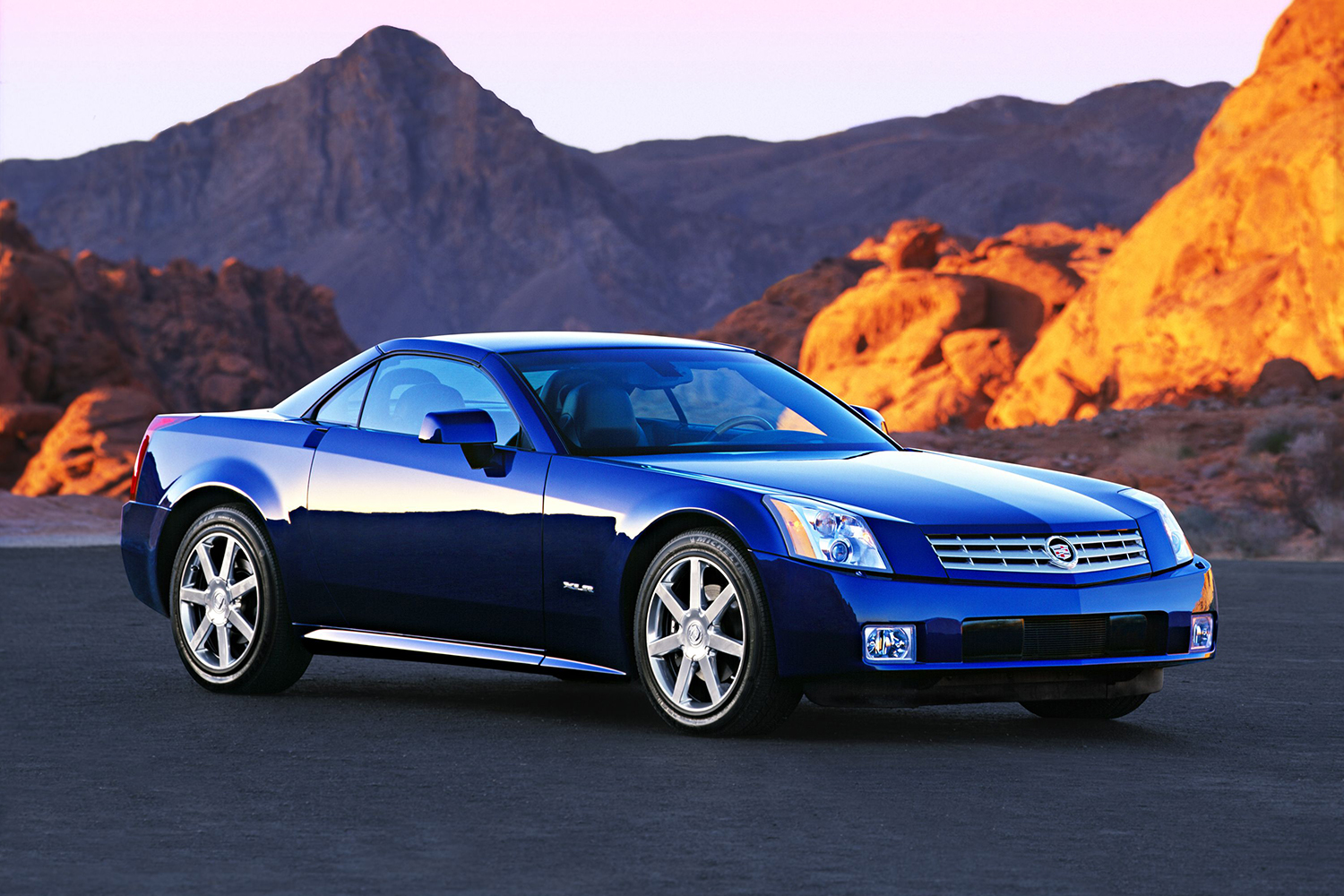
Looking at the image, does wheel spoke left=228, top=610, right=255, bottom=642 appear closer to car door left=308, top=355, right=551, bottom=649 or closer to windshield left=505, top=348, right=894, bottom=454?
car door left=308, top=355, right=551, bottom=649

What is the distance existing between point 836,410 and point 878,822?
3.58m

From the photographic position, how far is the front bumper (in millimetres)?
7512

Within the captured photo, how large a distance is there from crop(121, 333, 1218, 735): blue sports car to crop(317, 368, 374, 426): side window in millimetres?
15

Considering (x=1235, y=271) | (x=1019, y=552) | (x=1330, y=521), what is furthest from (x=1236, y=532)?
(x=1235, y=271)

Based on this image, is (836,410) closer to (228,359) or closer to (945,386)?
(945,386)

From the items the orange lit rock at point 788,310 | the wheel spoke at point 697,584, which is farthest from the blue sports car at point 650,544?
the orange lit rock at point 788,310

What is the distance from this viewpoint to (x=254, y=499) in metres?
9.53

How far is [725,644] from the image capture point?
7.74 metres

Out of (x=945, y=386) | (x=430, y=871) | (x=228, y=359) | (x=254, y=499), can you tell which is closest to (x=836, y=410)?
(x=254, y=499)

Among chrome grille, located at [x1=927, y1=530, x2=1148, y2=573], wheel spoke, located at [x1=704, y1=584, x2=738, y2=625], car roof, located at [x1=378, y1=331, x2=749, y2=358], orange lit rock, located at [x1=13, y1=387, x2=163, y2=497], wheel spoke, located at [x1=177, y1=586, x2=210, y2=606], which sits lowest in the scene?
orange lit rock, located at [x1=13, y1=387, x2=163, y2=497]

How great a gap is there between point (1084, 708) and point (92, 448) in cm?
5387

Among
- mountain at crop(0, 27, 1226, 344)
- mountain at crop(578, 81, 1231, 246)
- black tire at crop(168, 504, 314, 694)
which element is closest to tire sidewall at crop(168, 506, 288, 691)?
black tire at crop(168, 504, 314, 694)

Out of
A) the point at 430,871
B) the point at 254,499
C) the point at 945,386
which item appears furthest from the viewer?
the point at 945,386

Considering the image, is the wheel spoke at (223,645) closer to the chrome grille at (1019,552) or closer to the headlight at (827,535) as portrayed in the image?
the headlight at (827,535)
